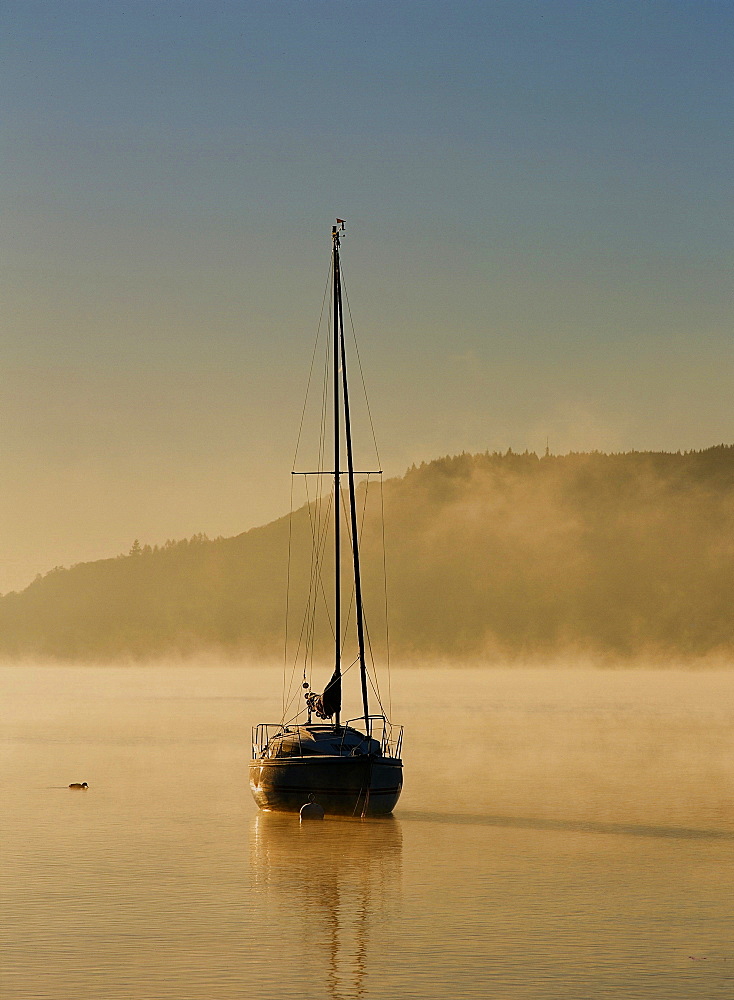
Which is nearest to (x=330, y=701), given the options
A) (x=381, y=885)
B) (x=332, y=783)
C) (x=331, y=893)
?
(x=332, y=783)

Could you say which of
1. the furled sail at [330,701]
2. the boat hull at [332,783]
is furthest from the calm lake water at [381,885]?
the furled sail at [330,701]

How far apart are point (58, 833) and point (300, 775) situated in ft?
21.7

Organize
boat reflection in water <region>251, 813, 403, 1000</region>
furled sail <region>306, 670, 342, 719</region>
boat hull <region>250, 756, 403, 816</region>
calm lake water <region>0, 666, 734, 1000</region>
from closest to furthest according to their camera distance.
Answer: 1. calm lake water <region>0, 666, 734, 1000</region>
2. boat reflection in water <region>251, 813, 403, 1000</region>
3. boat hull <region>250, 756, 403, 816</region>
4. furled sail <region>306, 670, 342, 719</region>

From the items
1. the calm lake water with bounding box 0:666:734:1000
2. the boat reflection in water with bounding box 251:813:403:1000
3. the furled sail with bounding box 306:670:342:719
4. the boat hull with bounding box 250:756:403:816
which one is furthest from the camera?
the furled sail with bounding box 306:670:342:719

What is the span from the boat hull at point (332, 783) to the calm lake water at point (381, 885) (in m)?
0.60

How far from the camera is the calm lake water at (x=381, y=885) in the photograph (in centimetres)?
2230

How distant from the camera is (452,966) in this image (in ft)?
75.3

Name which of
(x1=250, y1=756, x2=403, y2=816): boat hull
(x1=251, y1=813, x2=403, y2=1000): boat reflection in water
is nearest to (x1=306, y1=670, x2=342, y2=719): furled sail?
(x1=250, y1=756, x2=403, y2=816): boat hull

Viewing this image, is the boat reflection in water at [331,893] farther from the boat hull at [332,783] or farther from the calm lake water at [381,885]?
the boat hull at [332,783]

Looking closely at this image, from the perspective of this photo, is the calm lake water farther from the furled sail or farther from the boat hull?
the furled sail

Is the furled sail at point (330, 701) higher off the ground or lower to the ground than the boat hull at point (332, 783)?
higher

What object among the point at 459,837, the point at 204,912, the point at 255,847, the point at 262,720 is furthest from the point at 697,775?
the point at 262,720

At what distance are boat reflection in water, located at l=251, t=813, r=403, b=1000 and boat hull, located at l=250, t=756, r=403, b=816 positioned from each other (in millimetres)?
524

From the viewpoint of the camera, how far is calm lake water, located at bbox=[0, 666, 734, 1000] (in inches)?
878
